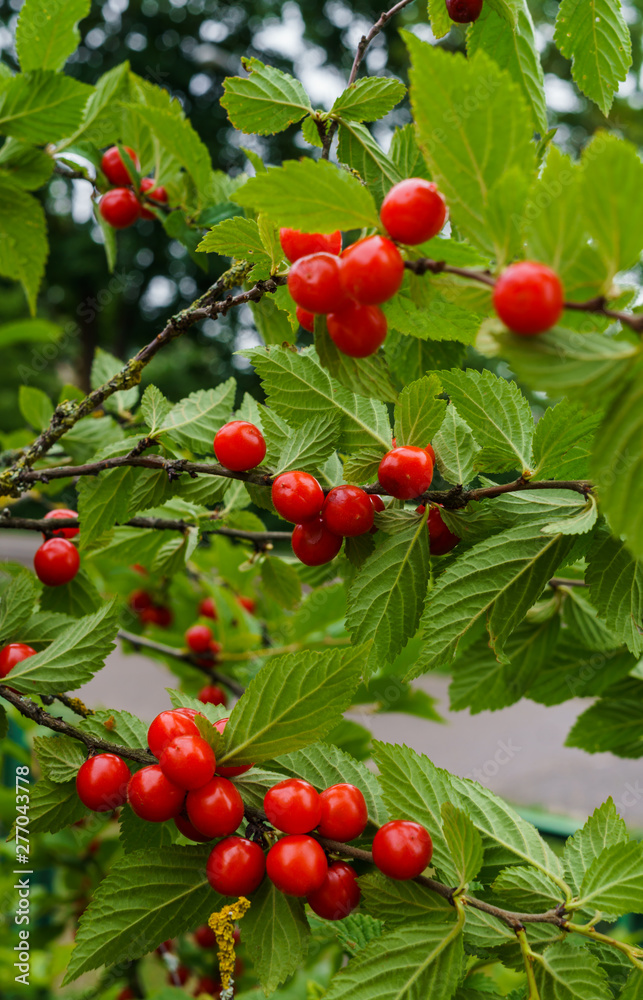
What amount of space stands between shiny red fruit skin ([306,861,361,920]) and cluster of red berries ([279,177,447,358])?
0.45 m

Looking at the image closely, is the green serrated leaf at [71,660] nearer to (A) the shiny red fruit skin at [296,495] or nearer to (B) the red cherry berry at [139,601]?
(A) the shiny red fruit skin at [296,495]

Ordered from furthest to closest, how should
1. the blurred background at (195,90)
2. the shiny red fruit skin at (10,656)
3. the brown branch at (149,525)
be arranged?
the blurred background at (195,90) < the brown branch at (149,525) < the shiny red fruit skin at (10,656)

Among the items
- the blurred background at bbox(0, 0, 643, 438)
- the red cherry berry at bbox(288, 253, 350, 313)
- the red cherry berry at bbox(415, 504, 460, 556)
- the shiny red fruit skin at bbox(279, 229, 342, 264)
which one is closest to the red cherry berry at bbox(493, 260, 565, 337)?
the red cherry berry at bbox(288, 253, 350, 313)

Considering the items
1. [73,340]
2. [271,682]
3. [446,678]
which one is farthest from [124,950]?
[73,340]

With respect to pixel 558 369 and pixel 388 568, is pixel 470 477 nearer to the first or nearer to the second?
pixel 388 568

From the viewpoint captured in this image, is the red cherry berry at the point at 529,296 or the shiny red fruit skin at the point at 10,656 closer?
the red cherry berry at the point at 529,296

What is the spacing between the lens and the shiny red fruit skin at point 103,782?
0.66 meters

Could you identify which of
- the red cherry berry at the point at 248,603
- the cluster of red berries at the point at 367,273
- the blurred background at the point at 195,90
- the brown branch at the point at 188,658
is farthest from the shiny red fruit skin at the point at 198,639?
the blurred background at the point at 195,90

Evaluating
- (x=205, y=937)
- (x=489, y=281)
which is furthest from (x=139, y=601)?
(x=489, y=281)

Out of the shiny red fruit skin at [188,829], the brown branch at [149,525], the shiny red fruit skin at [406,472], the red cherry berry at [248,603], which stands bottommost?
the red cherry berry at [248,603]

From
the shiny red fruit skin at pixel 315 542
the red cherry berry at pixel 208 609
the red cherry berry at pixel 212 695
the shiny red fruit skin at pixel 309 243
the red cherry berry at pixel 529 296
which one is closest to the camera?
the red cherry berry at pixel 529 296

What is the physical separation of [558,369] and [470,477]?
342 millimetres

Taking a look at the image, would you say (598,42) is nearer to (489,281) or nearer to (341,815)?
(489,281)

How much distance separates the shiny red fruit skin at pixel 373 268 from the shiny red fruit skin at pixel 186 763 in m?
0.39
